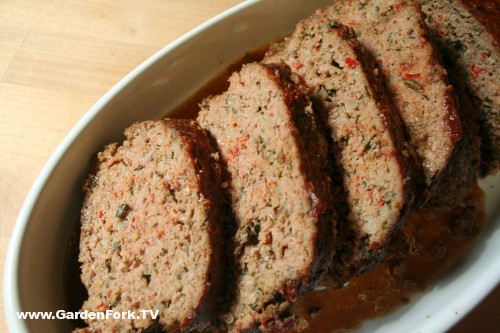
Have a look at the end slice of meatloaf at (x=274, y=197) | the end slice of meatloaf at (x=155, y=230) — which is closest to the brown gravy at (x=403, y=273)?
the end slice of meatloaf at (x=274, y=197)

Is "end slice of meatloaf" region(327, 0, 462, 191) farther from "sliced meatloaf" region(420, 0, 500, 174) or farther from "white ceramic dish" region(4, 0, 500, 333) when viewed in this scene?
"white ceramic dish" region(4, 0, 500, 333)

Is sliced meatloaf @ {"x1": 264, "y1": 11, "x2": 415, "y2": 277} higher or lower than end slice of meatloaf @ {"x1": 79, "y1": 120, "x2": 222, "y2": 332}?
higher

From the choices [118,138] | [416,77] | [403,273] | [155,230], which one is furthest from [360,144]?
[118,138]

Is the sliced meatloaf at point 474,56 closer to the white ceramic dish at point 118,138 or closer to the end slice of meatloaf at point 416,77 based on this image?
the end slice of meatloaf at point 416,77

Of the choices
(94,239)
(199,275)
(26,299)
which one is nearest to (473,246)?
(199,275)

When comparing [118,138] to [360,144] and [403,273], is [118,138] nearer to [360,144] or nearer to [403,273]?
[360,144]

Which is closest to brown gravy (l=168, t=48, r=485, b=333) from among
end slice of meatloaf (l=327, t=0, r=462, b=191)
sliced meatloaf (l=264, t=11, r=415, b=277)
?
sliced meatloaf (l=264, t=11, r=415, b=277)
